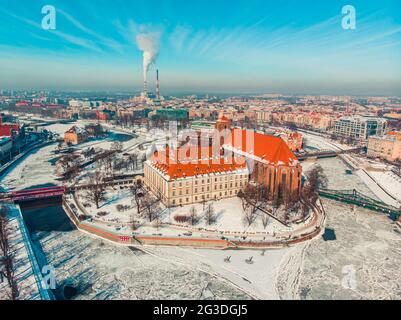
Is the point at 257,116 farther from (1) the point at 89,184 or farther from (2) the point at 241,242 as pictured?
(2) the point at 241,242

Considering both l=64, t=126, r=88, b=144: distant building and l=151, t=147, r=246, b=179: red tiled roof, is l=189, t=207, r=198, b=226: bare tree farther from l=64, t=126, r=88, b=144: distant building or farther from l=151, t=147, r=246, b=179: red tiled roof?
l=64, t=126, r=88, b=144: distant building

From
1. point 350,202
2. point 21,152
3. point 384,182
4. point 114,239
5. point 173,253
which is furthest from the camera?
point 21,152

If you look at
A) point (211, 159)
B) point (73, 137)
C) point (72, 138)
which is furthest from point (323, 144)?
point (72, 138)

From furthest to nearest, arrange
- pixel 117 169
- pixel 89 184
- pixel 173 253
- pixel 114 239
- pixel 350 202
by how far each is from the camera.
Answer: pixel 117 169 → pixel 89 184 → pixel 350 202 → pixel 114 239 → pixel 173 253

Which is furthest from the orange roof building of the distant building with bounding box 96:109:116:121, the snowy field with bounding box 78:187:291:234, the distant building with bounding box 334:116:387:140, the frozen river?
the distant building with bounding box 96:109:116:121

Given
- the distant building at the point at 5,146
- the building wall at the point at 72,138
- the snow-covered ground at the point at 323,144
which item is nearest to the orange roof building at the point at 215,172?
the distant building at the point at 5,146
